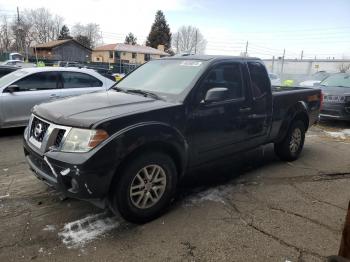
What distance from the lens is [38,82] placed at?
24.7 feet

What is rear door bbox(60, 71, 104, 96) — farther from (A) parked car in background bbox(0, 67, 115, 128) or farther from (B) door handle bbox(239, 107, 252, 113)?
(B) door handle bbox(239, 107, 252, 113)

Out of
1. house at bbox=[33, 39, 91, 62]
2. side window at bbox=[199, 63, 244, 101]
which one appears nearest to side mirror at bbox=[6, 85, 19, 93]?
side window at bbox=[199, 63, 244, 101]

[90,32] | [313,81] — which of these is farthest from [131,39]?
[313,81]

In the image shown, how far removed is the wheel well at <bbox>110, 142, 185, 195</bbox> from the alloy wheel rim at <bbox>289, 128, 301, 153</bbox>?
283cm

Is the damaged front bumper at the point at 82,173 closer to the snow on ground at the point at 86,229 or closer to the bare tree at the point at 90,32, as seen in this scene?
the snow on ground at the point at 86,229

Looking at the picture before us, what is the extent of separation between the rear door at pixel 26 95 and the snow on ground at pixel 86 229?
4.38m

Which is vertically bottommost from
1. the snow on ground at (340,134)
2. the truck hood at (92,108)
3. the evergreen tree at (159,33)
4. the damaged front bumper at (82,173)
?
the snow on ground at (340,134)

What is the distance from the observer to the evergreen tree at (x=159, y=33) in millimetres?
73438

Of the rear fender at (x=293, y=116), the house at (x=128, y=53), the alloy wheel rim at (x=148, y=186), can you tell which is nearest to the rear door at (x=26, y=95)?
the alloy wheel rim at (x=148, y=186)

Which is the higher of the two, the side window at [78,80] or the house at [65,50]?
the house at [65,50]

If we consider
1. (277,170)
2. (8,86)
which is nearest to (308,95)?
(277,170)

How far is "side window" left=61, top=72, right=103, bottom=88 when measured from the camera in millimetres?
7902

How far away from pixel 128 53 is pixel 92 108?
5937 cm

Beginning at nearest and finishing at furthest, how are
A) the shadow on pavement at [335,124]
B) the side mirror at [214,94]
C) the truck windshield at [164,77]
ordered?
the side mirror at [214,94], the truck windshield at [164,77], the shadow on pavement at [335,124]
